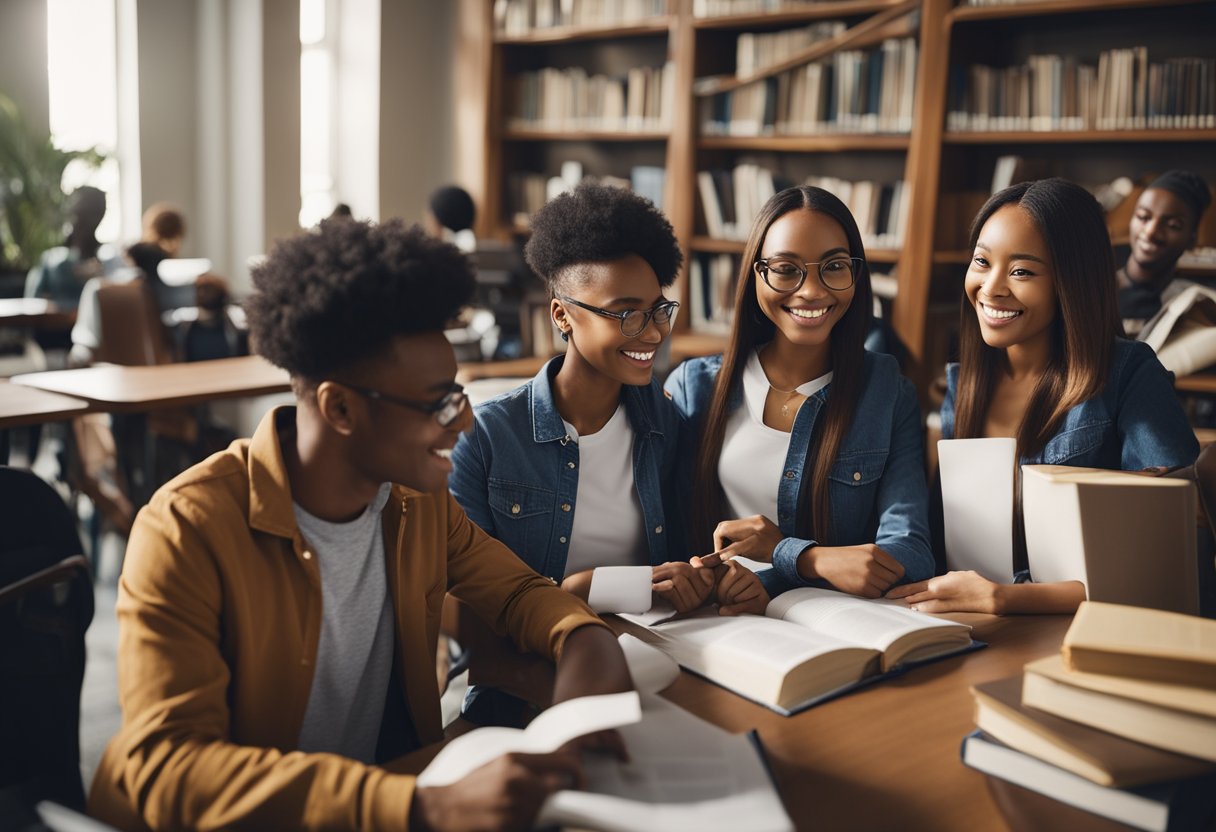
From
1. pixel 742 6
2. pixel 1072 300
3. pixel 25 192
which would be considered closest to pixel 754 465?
pixel 1072 300

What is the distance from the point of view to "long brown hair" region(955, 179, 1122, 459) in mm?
1812

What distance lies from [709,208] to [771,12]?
3.04 feet

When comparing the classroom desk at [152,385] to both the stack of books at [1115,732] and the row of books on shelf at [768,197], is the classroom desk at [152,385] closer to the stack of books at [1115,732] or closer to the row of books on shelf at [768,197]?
the row of books on shelf at [768,197]

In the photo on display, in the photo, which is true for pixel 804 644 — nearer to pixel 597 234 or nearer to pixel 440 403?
pixel 440 403

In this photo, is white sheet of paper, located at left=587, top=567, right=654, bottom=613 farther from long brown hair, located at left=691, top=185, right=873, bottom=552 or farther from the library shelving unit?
the library shelving unit

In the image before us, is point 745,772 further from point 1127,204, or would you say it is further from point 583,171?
point 583,171

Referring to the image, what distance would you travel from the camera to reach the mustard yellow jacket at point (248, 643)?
1.04m

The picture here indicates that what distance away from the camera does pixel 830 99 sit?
477 cm

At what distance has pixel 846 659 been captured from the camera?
1.34m

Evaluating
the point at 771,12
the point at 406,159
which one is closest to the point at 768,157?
the point at 771,12

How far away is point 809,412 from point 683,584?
1.52ft

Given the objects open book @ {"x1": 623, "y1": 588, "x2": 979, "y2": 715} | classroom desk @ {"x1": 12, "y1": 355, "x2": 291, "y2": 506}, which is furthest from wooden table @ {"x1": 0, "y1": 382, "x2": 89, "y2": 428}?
open book @ {"x1": 623, "y1": 588, "x2": 979, "y2": 715}

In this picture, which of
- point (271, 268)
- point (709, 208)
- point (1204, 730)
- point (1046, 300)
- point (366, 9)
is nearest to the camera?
point (1204, 730)

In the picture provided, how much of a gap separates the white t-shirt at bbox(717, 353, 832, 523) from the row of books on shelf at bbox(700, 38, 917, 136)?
3.02 metres
